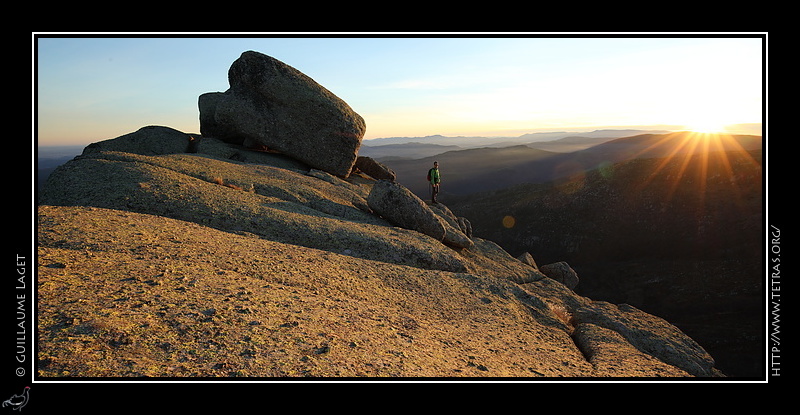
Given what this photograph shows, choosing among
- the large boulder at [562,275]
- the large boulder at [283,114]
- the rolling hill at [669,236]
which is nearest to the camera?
the large boulder at [562,275]

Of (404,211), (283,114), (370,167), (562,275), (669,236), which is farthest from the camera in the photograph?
(669,236)

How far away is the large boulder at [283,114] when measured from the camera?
24969 millimetres

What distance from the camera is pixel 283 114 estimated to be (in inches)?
989

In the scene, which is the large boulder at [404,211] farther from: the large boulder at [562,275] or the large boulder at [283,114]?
the large boulder at [562,275]

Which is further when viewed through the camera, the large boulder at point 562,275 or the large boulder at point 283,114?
the large boulder at point 283,114

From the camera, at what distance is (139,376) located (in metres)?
5.00

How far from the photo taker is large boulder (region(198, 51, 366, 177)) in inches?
983

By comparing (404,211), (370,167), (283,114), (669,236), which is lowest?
(669,236)

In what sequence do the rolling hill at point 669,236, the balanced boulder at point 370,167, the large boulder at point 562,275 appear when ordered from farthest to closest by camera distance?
the balanced boulder at point 370,167 → the rolling hill at point 669,236 → the large boulder at point 562,275

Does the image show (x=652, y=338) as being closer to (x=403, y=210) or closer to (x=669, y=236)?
(x=403, y=210)

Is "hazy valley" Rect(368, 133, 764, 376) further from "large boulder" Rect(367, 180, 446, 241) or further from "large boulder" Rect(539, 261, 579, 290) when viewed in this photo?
"large boulder" Rect(367, 180, 446, 241)

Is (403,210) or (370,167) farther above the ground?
(370,167)

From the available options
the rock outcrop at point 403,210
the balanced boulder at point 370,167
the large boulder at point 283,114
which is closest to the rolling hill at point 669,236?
the rock outcrop at point 403,210

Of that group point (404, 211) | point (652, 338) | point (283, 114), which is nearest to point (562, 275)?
point (652, 338)
